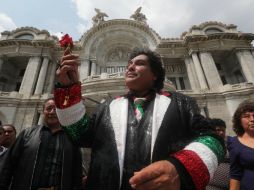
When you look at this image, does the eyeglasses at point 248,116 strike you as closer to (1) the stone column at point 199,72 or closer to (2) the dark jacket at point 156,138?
(2) the dark jacket at point 156,138

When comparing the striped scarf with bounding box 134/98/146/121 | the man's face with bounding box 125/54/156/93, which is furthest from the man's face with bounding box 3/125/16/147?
the striped scarf with bounding box 134/98/146/121

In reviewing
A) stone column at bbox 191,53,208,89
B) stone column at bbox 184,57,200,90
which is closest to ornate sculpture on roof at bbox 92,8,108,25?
stone column at bbox 184,57,200,90

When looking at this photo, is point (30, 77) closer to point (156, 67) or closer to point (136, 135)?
point (156, 67)

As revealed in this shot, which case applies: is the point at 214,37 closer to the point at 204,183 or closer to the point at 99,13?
the point at 99,13

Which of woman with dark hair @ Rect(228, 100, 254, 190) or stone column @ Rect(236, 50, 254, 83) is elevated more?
stone column @ Rect(236, 50, 254, 83)

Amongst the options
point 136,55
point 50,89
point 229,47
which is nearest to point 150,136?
point 136,55

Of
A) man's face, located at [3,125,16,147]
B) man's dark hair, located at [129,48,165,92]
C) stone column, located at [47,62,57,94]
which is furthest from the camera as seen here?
stone column, located at [47,62,57,94]

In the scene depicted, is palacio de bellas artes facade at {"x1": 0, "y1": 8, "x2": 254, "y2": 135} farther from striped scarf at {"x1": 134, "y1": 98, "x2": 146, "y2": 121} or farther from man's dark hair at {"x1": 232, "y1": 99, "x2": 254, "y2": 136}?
striped scarf at {"x1": 134, "y1": 98, "x2": 146, "y2": 121}

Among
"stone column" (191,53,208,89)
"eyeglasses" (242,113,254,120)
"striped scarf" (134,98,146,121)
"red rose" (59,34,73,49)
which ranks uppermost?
"stone column" (191,53,208,89)

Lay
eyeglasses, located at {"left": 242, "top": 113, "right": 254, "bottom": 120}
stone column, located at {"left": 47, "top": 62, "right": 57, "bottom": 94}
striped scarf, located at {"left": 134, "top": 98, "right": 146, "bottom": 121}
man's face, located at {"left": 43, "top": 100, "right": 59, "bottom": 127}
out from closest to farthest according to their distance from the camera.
Answer: striped scarf, located at {"left": 134, "top": 98, "right": 146, "bottom": 121}
eyeglasses, located at {"left": 242, "top": 113, "right": 254, "bottom": 120}
man's face, located at {"left": 43, "top": 100, "right": 59, "bottom": 127}
stone column, located at {"left": 47, "top": 62, "right": 57, "bottom": 94}

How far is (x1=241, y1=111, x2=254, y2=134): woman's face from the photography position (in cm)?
270

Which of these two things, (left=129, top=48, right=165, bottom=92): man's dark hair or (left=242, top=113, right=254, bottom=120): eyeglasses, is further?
(left=242, top=113, right=254, bottom=120): eyeglasses

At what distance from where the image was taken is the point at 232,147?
261 centimetres

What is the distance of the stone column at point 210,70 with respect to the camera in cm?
1830
